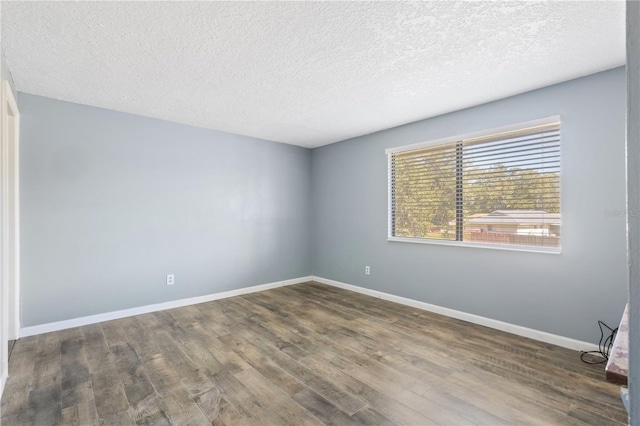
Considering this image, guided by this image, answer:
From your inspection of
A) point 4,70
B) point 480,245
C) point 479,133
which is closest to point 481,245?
point 480,245

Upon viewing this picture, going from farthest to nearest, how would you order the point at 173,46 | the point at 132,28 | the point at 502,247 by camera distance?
1. the point at 502,247
2. the point at 173,46
3. the point at 132,28

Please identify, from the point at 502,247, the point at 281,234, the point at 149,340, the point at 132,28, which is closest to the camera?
the point at 132,28

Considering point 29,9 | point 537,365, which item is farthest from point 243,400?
point 29,9

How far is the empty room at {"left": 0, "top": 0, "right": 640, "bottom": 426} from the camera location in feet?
6.21

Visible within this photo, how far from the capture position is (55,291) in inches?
125

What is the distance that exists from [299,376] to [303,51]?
2.36 m

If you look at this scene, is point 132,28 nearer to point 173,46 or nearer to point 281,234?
point 173,46

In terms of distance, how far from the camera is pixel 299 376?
2.29 m

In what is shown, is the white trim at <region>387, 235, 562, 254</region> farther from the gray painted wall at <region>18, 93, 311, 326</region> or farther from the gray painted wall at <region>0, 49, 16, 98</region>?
the gray painted wall at <region>0, 49, 16, 98</region>

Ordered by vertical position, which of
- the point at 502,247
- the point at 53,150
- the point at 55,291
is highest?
the point at 53,150

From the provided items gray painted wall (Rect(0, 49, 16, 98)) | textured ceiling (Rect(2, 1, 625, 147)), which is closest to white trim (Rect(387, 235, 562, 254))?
textured ceiling (Rect(2, 1, 625, 147))

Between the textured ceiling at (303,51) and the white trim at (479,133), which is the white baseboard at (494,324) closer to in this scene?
the white trim at (479,133)

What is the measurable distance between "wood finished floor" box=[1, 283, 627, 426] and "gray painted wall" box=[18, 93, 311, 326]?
48 centimetres

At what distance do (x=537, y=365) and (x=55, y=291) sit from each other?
446 centimetres
